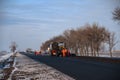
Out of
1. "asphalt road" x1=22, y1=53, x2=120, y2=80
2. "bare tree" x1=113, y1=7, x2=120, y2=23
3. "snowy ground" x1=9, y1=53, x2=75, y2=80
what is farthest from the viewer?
"bare tree" x1=113, y1=7, x2=120, y2=23

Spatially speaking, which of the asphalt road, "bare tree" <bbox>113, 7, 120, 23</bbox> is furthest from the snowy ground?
"bare tree" <bbox>113, 7, 120, 23</bbox>

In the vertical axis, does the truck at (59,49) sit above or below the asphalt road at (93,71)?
above

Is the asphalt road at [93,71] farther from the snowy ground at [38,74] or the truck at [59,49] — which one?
the truck at [59,49]

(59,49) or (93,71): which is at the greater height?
(59,49)

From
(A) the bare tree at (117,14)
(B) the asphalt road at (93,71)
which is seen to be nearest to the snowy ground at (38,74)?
(B) the asphalt road at (93,71)

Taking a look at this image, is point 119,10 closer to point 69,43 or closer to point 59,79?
point 59,79

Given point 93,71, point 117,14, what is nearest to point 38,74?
point 93,71

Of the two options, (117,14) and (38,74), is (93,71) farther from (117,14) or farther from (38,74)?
(117,14)

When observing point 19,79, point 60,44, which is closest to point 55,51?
point 60,44

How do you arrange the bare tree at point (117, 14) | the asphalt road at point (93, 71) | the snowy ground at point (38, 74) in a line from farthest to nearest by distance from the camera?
the bare tree at point (117, 14) → the snowy ground at point (38, 74) → the asphalt road at point (93, 71)

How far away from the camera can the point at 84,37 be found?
78.9 m

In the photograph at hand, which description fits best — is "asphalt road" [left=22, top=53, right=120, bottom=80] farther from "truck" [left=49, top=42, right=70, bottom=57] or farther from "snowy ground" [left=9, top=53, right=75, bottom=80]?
"truck" [left=49, top=42, right=70, bottom=57]

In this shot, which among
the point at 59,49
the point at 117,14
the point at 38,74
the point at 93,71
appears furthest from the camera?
the point at 59,49

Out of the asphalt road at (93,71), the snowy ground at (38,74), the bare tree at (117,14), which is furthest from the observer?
the bare tree at (117,14)
